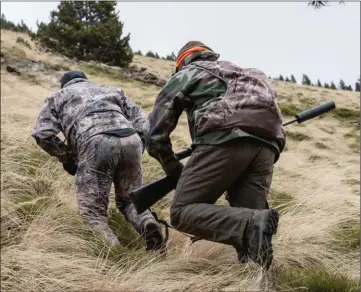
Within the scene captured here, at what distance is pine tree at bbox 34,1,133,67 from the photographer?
2255 cm

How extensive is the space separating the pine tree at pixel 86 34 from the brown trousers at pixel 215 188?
19533mm

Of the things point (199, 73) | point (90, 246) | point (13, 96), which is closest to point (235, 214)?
point (199, 73)

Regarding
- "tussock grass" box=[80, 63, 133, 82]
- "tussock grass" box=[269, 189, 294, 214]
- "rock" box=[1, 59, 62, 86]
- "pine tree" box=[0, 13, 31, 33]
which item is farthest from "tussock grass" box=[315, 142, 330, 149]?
"pine tree" box=[0, 13, 31, 33]

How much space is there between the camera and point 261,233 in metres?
3.07

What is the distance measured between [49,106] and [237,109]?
89.8 inches

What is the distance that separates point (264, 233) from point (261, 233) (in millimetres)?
17

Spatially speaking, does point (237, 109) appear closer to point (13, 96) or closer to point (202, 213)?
point (202, 213)

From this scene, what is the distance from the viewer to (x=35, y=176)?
18.1ft

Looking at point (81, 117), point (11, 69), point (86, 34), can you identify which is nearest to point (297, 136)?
point (11, 69)

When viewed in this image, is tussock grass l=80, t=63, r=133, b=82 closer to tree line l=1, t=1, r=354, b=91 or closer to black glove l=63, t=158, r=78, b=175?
tree line l=1, t=1, r=354, b=91

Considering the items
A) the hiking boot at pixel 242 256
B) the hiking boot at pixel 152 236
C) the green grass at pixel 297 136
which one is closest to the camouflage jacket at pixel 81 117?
the hiking boot at pixel 152 236

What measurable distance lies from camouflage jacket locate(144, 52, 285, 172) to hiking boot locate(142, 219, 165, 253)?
0.78 metres

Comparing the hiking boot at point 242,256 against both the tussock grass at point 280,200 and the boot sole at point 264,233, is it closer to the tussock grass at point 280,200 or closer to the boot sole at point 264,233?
the boot sole at point 264,233

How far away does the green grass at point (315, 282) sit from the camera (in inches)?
127
